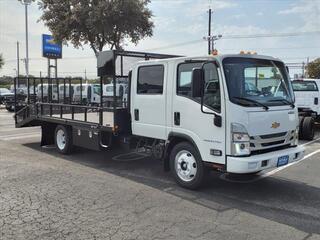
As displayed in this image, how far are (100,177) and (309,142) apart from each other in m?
8.36

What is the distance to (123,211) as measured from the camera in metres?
5.74

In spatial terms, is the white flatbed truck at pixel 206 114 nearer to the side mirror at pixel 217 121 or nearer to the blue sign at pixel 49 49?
the side mirror at pixel 217 121

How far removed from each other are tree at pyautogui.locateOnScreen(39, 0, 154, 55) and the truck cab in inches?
576

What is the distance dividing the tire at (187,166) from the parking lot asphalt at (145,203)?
0.18 meters

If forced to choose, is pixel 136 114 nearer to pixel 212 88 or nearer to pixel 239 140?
pixel 212 88

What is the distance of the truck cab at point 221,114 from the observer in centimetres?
616

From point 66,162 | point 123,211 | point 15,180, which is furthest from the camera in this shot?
point 66,162

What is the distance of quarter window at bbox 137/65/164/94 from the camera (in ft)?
24.2

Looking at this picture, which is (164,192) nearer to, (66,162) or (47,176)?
(47,176)

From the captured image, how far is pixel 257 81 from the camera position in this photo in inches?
262

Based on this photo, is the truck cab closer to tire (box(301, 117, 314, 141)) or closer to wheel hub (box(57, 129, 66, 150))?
wheel hub (box(57, 129, 66, 150))

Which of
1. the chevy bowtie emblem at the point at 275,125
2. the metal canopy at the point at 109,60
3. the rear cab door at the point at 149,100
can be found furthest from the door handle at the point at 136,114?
the chevy bowtie emblem at the point at 275,125

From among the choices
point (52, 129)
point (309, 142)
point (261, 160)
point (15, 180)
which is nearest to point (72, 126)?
point (52, 129)

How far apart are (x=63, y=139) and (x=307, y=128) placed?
828cm
